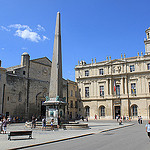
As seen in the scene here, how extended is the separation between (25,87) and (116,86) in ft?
65.0

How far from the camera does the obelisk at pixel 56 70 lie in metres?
17.7

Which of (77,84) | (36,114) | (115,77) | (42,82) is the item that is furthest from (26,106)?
(115,77)

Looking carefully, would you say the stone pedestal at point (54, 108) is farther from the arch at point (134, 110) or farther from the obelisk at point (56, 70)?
the arch at point (134, 110)

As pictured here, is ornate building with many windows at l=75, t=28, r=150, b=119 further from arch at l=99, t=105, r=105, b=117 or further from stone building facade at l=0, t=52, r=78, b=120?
stone building facade at l=0, t=52, r=78, b=120

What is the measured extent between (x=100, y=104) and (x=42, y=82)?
14.5 meters

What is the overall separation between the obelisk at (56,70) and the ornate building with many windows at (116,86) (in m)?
25.9

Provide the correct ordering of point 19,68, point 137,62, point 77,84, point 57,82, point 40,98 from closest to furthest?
point 57,82
point 19,68
point 40,98
point 137,62
point 77,84

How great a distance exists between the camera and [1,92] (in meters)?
29.8

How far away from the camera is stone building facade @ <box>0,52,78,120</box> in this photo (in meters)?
31.0

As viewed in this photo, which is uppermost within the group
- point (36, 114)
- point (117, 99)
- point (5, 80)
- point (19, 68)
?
point (19, 68)

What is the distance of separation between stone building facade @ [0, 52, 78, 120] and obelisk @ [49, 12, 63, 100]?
48.1 feet

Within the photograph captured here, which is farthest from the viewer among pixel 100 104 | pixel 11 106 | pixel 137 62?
pixel 100 104

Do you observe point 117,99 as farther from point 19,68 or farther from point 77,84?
point 19,68

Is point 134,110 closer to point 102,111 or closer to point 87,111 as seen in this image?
point 102,111
